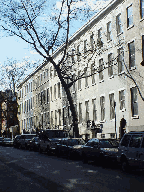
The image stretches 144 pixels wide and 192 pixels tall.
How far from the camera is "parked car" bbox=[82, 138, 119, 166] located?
1902 cm

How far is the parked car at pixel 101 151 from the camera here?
19016 millimetres

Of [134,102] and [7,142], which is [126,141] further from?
[7,142]

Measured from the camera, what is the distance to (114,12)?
115ft

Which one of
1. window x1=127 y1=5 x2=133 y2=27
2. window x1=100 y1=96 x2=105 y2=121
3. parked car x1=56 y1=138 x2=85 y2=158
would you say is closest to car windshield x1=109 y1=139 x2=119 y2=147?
parked car x1=56 y1=138 x2=85 y2=158

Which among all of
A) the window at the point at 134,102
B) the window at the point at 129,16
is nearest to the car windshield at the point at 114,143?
the window at the point at 134,102

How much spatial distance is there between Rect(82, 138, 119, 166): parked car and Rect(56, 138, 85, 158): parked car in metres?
2.74

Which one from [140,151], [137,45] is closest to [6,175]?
[140,151]

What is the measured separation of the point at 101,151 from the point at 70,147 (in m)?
5.98

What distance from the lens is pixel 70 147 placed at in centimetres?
2528

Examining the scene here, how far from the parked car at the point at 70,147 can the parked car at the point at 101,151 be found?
274 cm

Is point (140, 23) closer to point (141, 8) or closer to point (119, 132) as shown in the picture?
point (141, 8)

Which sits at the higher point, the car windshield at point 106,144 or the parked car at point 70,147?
the car windshield at point 106,144

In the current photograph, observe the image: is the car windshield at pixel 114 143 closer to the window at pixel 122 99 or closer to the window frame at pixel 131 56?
the window frame at pixel 131 56

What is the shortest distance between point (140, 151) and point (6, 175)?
211 inches
